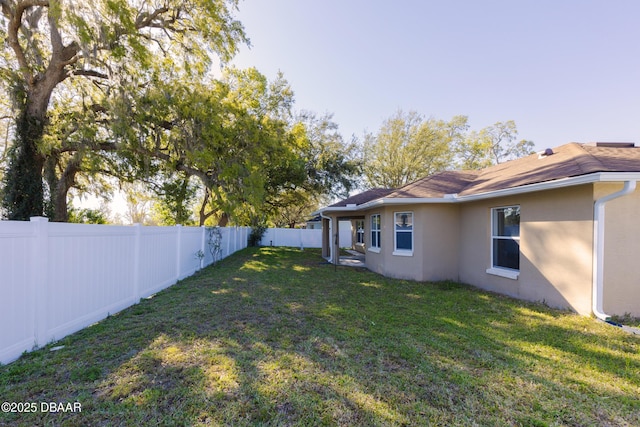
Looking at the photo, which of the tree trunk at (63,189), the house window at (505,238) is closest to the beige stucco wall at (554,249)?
the house window at (505,238)

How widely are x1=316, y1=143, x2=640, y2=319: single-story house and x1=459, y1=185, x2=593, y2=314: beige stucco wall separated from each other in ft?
0.06

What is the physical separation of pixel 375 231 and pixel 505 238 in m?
5.00

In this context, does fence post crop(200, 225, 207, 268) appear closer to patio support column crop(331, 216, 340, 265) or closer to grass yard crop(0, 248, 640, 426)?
grass yard crop(0, 248, 640, 426)

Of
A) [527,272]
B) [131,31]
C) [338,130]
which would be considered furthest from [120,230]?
[338,130]

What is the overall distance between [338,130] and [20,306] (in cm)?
2030

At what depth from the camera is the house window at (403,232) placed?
8.58 meters

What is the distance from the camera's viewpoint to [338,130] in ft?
69.6

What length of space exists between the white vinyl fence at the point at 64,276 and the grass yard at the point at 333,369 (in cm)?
24

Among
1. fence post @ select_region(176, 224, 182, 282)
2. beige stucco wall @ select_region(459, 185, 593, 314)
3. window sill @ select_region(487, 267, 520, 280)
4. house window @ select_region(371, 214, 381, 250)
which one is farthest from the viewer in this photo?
house window @ select_region(371, 214, 381, 250)

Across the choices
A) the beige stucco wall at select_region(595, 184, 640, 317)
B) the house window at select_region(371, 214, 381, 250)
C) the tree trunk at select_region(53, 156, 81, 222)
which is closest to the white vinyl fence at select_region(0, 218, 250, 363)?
the house window at select_region(371, 214, 381, 250)

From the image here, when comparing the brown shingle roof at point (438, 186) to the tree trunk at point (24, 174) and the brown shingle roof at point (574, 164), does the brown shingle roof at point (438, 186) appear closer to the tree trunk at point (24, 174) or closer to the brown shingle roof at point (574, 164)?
the brown shingle roof at point (574, 164)

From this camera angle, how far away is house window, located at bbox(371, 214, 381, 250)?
11.0 metres

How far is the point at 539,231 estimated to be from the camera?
5.82 metres

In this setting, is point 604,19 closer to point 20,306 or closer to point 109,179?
point 20,306
